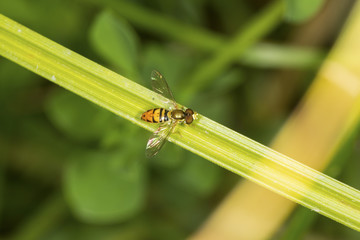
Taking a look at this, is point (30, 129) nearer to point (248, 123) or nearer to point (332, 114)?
point (248, 123)

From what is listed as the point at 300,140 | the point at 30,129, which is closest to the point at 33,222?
the point at 30,129

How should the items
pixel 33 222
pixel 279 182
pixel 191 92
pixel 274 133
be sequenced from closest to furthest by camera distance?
pixel 279 182 < pixel 191 92 < pixel 33 222 < pixel 274 133

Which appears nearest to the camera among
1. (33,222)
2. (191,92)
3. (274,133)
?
(191,92)

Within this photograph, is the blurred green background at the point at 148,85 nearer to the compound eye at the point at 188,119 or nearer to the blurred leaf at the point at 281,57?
the blurred leaf at the point at 281,57

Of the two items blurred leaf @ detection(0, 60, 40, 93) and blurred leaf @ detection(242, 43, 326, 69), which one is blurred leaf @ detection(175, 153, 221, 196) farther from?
blurred leaf @ detection(0, 60, 40, 93)

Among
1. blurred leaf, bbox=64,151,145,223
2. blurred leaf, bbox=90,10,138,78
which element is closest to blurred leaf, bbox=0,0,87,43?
blurred leaf, bbox=90,10,138,78

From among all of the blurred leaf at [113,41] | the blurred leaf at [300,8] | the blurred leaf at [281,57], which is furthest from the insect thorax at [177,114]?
the blurred leaf at [281,57]

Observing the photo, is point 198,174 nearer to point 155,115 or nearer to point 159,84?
point 159,84
